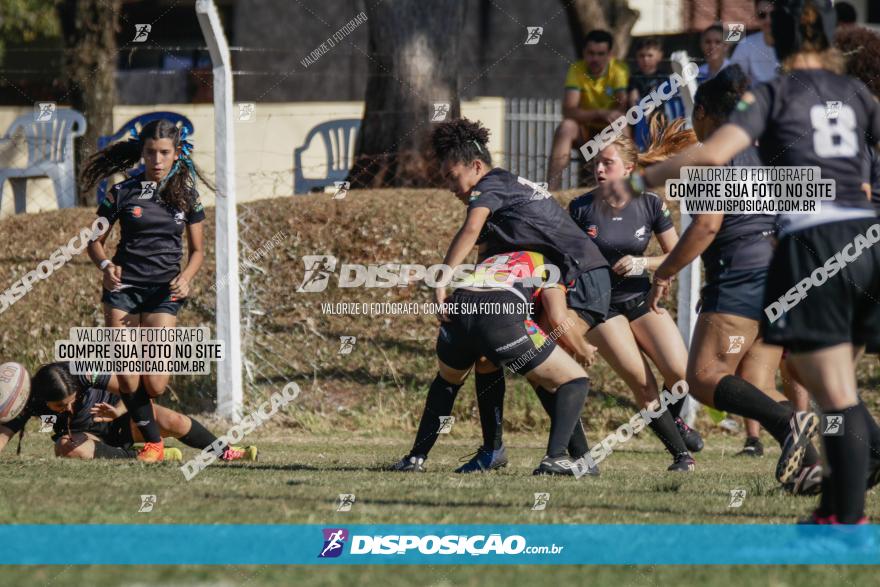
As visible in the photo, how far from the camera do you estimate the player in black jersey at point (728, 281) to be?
6.43 metres

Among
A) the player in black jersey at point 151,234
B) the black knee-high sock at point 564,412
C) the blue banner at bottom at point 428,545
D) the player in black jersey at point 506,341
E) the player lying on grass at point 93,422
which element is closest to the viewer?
the blue banner at bottom at point 428,545

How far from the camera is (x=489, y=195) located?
24.9 feet

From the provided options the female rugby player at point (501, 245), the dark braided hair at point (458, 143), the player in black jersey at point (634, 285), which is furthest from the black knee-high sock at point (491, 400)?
the dark braided hair at point (458, 143)

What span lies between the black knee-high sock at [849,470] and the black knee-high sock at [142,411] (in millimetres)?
5047

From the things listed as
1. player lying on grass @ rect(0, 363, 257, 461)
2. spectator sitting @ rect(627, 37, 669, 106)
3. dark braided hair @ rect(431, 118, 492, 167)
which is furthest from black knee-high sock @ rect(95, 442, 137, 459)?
spectator sitting @ rect(627, 37, 669, 106)

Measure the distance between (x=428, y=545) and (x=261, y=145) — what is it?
47.6 ft

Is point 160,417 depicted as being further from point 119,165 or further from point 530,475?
point 530,475

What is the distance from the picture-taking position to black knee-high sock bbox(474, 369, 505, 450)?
314 inches

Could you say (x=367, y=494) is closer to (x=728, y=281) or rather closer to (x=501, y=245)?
(x=501, y=245)

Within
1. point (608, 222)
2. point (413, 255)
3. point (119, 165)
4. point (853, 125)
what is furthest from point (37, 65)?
point (853, 125)

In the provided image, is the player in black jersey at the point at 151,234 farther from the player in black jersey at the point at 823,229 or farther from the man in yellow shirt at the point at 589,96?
the man in yellow shirt at the point at 589,96

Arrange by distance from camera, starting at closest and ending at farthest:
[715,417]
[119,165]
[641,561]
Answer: [641,561] → [715,417] → [119,165]

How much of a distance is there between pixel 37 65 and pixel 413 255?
19.7 metres

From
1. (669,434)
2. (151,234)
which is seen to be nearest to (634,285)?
(669,434)
